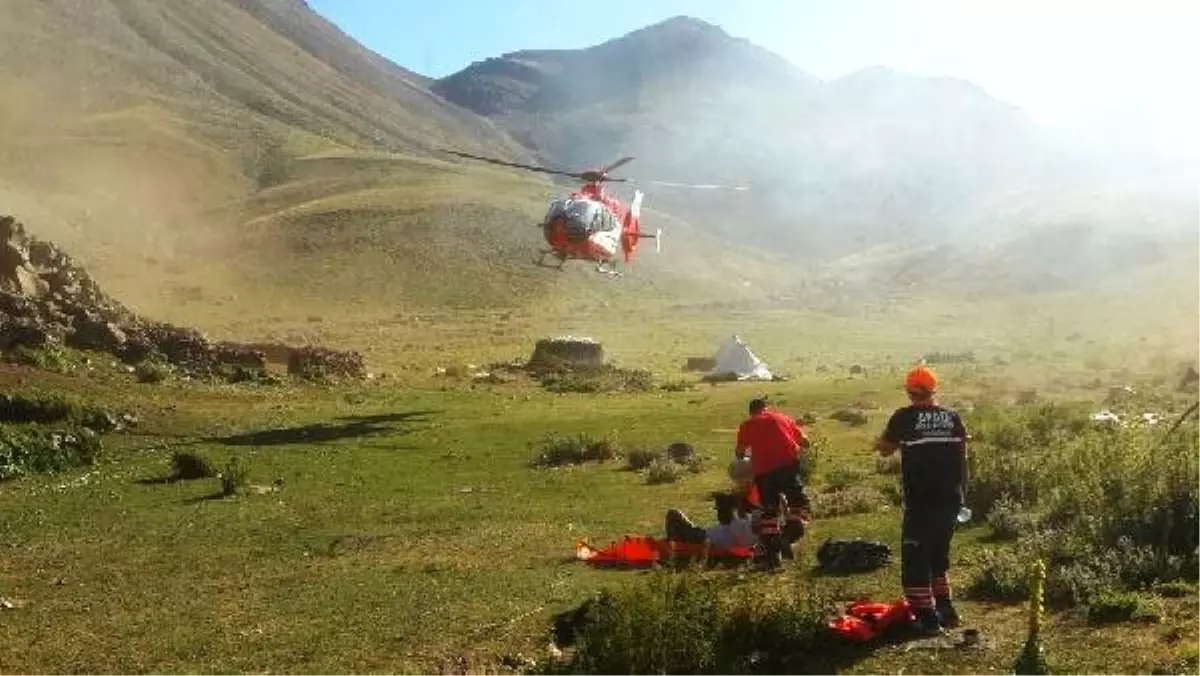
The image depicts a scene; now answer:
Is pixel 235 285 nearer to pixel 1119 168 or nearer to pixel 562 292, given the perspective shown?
pixel 562 292

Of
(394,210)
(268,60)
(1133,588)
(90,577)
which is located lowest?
(90,577)

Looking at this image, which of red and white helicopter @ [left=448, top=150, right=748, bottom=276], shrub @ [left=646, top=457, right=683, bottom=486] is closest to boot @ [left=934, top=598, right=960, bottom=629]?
shrub @ [left=646, top=457, right=683, bottom=486]

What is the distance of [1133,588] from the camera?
32.8 ft

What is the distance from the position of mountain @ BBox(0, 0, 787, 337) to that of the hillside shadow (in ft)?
107

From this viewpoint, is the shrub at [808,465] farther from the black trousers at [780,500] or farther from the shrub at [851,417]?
the shrub at [851,417]

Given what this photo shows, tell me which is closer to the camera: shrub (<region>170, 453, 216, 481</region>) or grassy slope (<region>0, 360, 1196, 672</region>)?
grassy slope (<region>0, 360, 1196, 672</region>)

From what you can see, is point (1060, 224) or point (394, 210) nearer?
point (394, 210)

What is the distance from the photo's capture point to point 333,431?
25453 mm

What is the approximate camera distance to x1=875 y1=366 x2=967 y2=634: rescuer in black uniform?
31.7 feet

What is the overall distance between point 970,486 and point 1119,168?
569 ft

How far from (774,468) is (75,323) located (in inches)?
907

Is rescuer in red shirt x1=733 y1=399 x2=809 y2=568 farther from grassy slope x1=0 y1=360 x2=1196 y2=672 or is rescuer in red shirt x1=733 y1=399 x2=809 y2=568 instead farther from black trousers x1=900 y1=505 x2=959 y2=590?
black trousers x1=900 y1=505 x2=959 y2=590

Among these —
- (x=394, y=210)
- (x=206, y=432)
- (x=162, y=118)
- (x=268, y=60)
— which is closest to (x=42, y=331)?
(x=206, y=432)

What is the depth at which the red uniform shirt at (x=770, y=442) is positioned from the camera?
1255 cm
